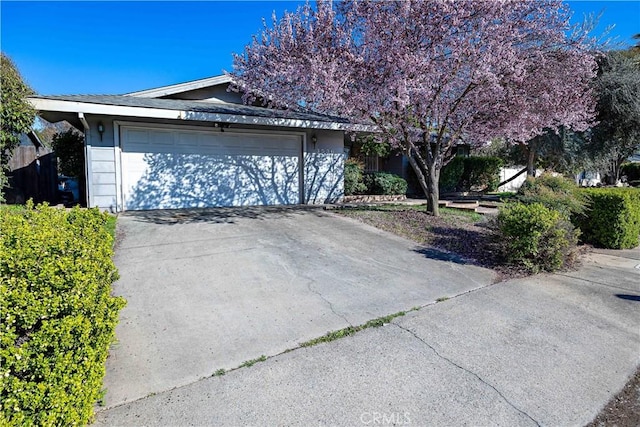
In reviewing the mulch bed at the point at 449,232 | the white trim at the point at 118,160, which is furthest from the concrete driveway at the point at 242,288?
the white trim at the point at 118,160

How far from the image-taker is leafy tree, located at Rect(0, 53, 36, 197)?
25.3ft

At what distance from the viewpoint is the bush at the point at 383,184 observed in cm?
1378

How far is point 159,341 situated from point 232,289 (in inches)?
51.5

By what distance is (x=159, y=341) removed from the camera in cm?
328

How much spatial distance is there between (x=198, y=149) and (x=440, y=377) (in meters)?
9.23

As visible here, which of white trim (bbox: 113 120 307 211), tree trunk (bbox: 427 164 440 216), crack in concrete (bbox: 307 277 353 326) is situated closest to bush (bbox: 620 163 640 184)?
tree trunk (bbox: 427 164 440 216)

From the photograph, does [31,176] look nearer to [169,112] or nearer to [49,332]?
[169,112]

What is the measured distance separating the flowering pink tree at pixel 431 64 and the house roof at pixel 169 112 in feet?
4.08

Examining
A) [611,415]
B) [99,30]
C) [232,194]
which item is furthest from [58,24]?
[611,415]

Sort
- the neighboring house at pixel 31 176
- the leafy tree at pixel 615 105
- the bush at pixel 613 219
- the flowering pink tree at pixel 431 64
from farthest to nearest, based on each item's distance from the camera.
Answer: the leafy tree at pixel 615 105, the neighboring house at pixel 31 176, the bush at pixel 613 219, the flowering pink tree at pixel 431 64

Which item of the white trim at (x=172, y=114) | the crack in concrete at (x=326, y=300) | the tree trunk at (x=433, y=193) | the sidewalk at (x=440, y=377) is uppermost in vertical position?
the white trim at (x=172, y=114)

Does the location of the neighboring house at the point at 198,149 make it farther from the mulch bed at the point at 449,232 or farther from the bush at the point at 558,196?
the bush at the point at 558,196

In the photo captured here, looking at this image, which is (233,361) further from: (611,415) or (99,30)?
(99,30)

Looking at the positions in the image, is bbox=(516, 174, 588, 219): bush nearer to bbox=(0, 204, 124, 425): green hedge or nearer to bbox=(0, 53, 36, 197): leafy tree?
bbox=(0, 204, 124, 425): green hedge
